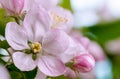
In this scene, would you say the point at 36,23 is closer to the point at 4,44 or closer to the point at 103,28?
the point at 4,44

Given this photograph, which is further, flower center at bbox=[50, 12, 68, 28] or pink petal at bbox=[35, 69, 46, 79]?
flower center at bbox=[50, 12, 68, 28]

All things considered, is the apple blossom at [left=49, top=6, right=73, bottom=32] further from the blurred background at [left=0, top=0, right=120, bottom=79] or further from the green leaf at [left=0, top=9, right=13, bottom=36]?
the blurred background at [left=0, top=0, right=120, bottom=79]

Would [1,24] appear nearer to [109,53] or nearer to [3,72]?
[3,72]

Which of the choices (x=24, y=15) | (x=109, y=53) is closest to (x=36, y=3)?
(x=24, y=15)

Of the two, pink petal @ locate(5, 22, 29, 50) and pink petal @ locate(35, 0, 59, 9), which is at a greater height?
pink petal @ locate(35, 0, 59, 9)

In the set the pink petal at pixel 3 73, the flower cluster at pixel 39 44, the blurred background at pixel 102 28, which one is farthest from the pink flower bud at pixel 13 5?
the blurred background at pixel 102 28

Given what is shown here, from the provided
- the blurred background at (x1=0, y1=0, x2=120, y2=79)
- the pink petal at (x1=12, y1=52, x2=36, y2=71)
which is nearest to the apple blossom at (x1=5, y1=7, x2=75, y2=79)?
the pink petal at (x1=12, y1=52, x2=36, y2=71)

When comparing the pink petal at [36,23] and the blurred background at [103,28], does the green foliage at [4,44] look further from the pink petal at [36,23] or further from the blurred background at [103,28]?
the blurred background at [103,28]

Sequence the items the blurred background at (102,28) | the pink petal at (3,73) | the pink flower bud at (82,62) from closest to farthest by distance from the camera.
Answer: the pink petal at (3,73), the pink flower bud at (82,62), the blurred background at (102,28)
